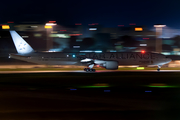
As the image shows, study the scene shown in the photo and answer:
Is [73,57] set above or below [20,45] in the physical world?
below

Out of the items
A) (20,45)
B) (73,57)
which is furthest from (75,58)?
(20,45)

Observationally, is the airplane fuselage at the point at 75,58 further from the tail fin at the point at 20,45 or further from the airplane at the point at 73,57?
the tail fin at the point at 20,45

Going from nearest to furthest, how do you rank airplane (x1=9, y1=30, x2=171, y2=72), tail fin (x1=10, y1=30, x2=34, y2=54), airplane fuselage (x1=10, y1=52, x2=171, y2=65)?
airplane (x1=9, y1=30, x2=171, y2=72), airplane fuselage (x1=10, y1=52, x2=171, y2=65), tail fin (x1=10, y1=30, x2=34, y2=54)

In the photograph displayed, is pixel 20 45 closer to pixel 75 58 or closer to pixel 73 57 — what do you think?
pixel 73 57

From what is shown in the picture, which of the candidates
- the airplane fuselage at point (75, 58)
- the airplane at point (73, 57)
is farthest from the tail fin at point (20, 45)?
the airplane fuselage at point (75, 58)

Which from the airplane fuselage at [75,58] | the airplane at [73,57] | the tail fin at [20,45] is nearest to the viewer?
the airplane at [73,57]

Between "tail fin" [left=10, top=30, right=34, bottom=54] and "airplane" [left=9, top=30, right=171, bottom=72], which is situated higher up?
"tail fin" [left=10, top=30, right=34, bottom=54]

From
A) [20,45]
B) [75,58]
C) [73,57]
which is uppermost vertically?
[20,45]

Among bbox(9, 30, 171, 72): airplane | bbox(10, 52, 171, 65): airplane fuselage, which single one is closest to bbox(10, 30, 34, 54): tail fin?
bbox(9, 30, 171, 72): airplane

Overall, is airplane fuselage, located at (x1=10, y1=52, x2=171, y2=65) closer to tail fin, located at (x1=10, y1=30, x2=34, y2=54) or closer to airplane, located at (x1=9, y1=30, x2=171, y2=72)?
airplane, located at (x1=9, y1=30, x2=171, y2=72)
